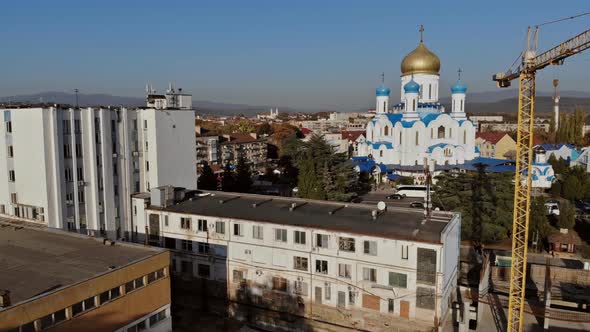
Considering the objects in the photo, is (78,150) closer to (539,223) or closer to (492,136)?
(539,223)

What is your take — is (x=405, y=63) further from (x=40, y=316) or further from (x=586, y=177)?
(x=40, y=316)

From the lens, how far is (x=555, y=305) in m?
23.6

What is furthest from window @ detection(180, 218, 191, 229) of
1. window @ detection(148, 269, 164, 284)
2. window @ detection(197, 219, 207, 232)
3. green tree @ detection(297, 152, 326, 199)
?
green tree @ detection(297, 152, 326, 199)

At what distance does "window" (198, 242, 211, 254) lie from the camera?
77.7 ft

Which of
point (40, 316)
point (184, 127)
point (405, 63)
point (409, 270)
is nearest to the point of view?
point (40, 316)

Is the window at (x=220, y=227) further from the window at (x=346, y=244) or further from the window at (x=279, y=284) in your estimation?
the window at (x=346, y=244)

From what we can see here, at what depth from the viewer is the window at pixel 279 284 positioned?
21812mm

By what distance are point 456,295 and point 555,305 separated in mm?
5399

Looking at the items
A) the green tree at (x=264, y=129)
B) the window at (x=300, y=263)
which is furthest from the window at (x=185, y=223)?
the green tree at (x=264, y=129)

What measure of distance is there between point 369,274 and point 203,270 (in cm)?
916

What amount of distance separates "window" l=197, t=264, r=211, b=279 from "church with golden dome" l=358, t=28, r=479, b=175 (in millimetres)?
40738

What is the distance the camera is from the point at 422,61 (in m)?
64.2

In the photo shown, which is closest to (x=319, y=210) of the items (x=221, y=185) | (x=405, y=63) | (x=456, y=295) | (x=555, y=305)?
(x=456, y=295)

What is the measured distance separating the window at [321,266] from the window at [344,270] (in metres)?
0.69
